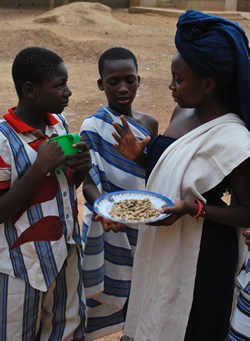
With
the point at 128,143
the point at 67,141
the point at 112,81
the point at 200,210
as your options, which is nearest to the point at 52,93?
the point at 67,141

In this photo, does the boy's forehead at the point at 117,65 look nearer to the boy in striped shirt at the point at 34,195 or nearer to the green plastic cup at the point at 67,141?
the boy in striped shirt at the point at 34,195

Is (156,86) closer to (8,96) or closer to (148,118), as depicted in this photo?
(8,96)

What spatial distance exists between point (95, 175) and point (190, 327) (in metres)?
0.83

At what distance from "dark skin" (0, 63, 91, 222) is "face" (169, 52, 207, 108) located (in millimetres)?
448

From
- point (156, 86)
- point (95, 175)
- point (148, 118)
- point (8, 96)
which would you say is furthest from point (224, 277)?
point (156, 86)

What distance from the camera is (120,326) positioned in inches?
121

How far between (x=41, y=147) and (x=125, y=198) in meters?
0.44

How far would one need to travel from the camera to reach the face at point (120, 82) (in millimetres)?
2621

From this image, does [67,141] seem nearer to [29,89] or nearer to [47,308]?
[29,89]

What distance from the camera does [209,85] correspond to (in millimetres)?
2061

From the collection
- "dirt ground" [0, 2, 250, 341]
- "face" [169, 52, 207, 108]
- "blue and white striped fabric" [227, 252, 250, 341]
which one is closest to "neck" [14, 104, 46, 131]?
"face" [169, 52, 207, 108]

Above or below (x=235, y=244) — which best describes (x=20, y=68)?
above

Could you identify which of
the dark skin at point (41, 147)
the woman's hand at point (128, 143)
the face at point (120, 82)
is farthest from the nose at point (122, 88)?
the dark skin at point (41, 147)

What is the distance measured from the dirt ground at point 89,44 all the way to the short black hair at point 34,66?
3021 mm
